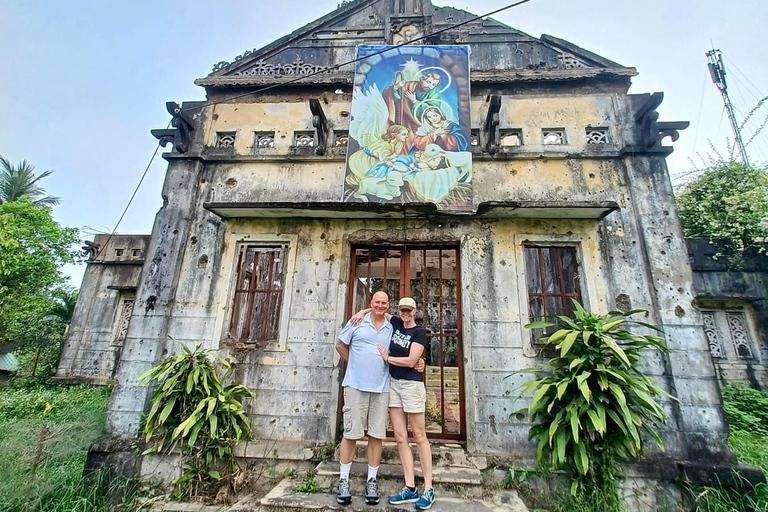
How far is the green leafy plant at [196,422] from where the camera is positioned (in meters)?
3.71

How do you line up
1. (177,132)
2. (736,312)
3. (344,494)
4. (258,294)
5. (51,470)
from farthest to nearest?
(736,312)
(177,132)
(258,294)
(51,470)
(344,494)

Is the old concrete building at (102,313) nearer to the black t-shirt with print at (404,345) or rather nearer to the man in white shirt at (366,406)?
the man in white shirt at (366,406)

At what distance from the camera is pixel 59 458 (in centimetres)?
419

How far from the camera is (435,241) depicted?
481 cm

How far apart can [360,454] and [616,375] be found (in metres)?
2.94

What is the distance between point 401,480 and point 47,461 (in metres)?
4.16

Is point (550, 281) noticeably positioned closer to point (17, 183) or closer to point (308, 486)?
point (308, 486)

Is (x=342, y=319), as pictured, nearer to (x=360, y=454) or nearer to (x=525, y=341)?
(x=360, y=454)

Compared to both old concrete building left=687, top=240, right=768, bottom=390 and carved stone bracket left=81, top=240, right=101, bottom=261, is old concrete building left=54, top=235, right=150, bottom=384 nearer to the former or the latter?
carved stone bracket left=81, top=240, right=101, bottom=261

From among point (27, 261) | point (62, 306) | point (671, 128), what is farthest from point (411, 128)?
point (62, 306)

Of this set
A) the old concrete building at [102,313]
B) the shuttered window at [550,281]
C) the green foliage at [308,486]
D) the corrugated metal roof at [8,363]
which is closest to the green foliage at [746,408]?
the shuttered window at [550,281]

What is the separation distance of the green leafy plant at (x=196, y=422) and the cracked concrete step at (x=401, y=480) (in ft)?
3.73

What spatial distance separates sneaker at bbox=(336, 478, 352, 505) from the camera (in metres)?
3.11

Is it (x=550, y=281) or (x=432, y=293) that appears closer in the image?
(x=550, y=281)
